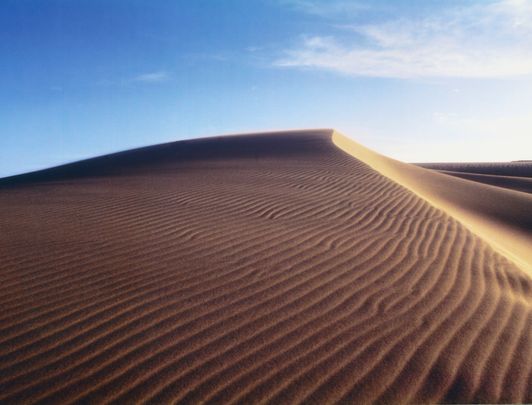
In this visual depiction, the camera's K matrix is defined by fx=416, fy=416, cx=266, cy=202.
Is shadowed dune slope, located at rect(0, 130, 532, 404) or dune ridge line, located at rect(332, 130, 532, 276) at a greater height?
shadowed dune slope, located at rect(0, 130, 532, 404)

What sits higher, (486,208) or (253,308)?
(253,308)

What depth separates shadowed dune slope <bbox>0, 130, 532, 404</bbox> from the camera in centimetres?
292

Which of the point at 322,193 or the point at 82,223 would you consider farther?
the point at 322,193

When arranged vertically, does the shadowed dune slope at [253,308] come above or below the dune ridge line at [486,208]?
→ above

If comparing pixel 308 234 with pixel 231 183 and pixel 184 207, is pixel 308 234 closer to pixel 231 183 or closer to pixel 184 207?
pixel 184 207

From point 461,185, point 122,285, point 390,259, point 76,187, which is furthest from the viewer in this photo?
point 461,185

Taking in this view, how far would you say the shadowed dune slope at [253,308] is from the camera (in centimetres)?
292

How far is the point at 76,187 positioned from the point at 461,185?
46.1ft

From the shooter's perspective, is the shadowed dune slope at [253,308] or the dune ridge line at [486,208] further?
the dune ridge line at [486,208]

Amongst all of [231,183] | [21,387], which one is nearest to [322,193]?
[231,183]

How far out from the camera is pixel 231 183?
1008 cm

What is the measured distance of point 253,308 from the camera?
3850 mm

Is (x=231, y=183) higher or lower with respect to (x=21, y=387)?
higher

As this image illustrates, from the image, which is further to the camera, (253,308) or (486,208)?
(486,208)
